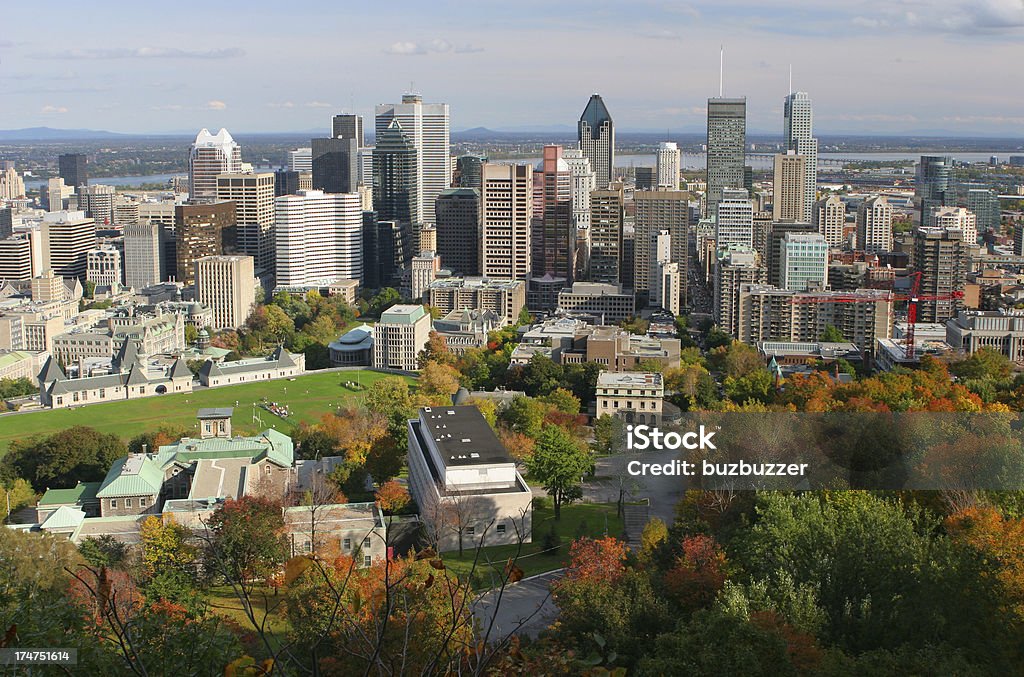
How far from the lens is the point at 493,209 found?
31344mm

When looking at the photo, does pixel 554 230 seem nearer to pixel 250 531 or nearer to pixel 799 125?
pixel 250 531

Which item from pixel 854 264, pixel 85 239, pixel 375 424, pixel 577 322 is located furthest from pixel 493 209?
pixel 375 424

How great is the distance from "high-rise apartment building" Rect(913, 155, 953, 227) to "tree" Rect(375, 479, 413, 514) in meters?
34.5

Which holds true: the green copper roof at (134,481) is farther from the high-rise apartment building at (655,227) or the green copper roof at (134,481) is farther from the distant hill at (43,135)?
the distant hill at (43,135)

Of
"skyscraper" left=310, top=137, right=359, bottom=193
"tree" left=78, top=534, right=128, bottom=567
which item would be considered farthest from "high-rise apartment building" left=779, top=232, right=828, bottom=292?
"skyscraper" left=310, top=137, right=359, bottom=193

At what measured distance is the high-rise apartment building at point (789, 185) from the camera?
43.9 m

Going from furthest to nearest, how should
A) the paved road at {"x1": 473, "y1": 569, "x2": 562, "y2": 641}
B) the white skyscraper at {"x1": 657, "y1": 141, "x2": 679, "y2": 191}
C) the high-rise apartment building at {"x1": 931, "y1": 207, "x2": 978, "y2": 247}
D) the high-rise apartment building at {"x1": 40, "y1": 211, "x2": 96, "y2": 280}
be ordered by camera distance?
the white skyscraper at {"x1": 657, "y1": 141, "x2": 679, "y2": 191}
the high-rise apartment building at {"x1": 931, "y1": 207, "x2": 978, "y2": 247}
the high-rise apartment building at {"x1": 40, "y1": 211, "x2": 96, "y2": 280}
the paved road at {"x1": 473, "y1": 569, "x2": 562, "y2": 641}

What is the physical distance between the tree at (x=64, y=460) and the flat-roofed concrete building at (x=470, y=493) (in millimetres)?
4372

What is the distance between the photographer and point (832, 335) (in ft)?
77.9

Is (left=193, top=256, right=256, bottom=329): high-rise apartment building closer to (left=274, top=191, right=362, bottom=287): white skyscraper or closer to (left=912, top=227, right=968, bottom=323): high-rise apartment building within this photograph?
(left=274, top=191, right=362, bottom=287): white skyscraper

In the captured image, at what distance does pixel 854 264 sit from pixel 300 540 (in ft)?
68.7

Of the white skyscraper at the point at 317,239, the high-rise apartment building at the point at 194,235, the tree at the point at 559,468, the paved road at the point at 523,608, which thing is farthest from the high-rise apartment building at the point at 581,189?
the paved road at the point at 523,608

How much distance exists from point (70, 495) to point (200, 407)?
7.20 metres

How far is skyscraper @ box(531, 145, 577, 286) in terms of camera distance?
31.7m
